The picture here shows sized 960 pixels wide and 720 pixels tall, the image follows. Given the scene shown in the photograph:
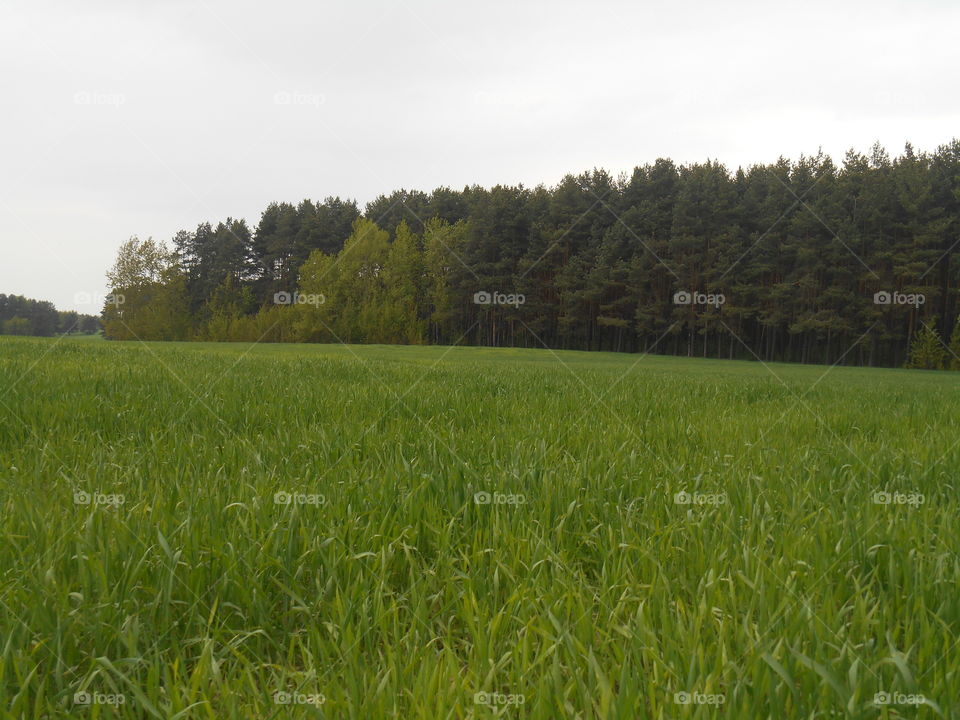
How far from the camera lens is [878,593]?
194cm

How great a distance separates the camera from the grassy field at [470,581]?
4.48 feet

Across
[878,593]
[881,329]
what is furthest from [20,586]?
[881,329]

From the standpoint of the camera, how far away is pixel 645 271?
48.7 metres
